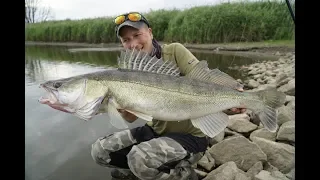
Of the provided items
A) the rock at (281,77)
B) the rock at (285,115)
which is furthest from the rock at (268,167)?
the rock at (281,77)

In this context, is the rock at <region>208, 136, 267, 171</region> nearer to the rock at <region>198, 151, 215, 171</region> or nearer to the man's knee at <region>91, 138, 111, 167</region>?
the rock at <region>198, 151, 215, 171</region>

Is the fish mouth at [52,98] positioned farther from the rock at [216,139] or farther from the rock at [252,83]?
the rock at [252,83]

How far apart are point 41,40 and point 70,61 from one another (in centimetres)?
81

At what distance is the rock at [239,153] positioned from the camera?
7.72 ft

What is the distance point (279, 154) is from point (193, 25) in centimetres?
119

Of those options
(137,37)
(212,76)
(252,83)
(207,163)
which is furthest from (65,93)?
(252,83)

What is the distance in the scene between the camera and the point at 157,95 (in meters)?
1.56

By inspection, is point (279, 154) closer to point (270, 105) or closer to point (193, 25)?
point (270, 105)

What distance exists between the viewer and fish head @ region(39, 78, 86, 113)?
1.41 meters

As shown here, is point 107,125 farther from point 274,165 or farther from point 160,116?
point 274,165

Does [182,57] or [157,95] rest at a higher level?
[182,57]

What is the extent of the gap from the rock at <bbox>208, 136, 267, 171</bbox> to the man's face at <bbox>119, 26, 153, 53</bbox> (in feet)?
3.52

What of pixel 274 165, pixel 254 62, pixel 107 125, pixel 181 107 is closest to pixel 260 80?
pixel 254 62
